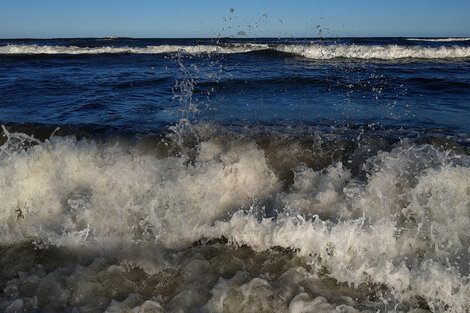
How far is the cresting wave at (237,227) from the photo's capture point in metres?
2.74

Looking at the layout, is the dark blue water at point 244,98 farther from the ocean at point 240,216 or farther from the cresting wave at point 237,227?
the cresting wave at point 237,227

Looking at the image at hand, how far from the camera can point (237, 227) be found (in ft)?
11.4

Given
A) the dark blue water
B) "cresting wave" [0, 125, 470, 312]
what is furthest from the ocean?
the dark blue water

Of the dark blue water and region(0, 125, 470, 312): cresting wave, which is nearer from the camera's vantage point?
region(0, 125, 470, 312): cresting wave

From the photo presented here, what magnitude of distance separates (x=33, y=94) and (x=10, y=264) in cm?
703

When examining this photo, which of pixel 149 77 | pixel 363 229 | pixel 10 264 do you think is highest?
pixel 149 77

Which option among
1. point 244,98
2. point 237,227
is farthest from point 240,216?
point 244,98

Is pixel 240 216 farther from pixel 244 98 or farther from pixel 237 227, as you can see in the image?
pixel 244 98

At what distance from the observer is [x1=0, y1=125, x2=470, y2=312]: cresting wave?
2.74m

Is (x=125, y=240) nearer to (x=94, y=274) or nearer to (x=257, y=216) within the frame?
(x=94, y=274)

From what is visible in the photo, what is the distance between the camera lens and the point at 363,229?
3.25 m

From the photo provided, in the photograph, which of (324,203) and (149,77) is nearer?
(324,203)

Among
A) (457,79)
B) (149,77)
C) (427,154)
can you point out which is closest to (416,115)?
(427,154)

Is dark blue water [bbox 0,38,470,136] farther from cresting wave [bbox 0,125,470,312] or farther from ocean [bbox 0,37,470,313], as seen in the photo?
cresting wave [bbox 0,125,470,312]
